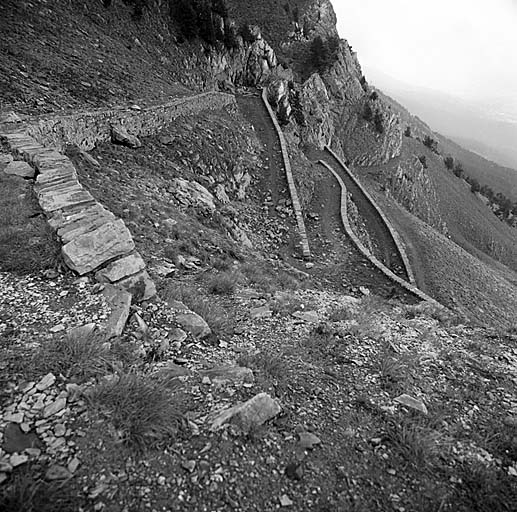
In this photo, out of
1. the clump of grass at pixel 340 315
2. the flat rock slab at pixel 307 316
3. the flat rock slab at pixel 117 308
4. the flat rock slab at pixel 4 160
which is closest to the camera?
the flat rock slab at pixel 117 308

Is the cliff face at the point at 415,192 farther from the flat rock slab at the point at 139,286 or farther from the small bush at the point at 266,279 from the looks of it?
the flat rock slab at the point at 139,286

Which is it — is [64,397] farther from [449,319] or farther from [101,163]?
[101,163]

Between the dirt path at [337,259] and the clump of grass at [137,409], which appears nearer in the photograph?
the clump of grass at [137,409]

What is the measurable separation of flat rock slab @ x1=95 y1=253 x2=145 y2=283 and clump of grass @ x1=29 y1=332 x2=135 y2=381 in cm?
159

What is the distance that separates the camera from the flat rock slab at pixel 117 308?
5.32m

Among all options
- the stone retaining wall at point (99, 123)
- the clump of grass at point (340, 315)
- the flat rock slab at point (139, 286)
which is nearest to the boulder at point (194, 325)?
the flat rock slab at point (139, 286)

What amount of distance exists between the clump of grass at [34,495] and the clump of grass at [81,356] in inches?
54.0

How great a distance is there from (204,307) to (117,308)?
85.0 inches

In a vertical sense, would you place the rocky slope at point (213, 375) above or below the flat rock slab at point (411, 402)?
below

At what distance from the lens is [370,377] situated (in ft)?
21.0

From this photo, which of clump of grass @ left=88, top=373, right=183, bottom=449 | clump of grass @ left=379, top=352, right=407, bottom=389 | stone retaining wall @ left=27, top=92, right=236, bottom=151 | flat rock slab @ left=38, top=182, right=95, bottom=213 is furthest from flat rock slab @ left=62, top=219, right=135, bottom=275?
stone retaining wall @ left=27, top=92, right=236, bottom=151

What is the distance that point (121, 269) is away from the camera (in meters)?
6.71

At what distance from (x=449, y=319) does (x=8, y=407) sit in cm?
1147

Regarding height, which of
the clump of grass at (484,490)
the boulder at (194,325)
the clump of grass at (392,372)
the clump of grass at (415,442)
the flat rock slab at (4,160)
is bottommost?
the flat rock slab at (4,160)
